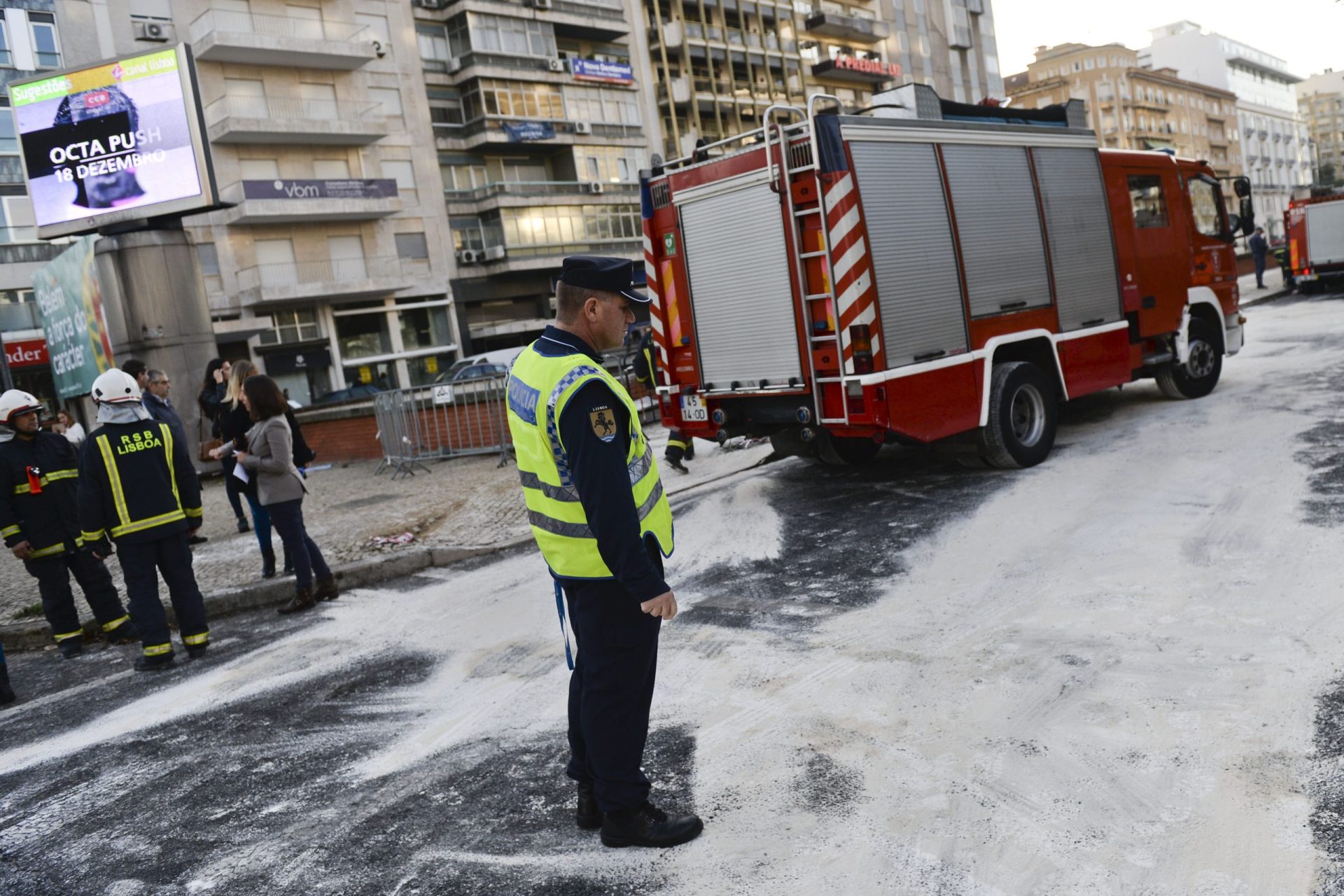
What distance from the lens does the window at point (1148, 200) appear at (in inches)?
408

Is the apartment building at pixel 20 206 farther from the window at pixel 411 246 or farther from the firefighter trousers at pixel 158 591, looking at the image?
the firefighter trousers at pixel 158 591

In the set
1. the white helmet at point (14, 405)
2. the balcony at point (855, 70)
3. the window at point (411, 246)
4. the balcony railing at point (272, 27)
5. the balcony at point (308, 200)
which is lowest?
the white helmet at point (14, 405)

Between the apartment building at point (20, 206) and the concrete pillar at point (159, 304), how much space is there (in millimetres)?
16814

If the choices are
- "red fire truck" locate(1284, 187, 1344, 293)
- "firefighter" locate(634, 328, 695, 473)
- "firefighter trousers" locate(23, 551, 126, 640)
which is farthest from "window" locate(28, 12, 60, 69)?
"red fire truck" locate(1284, 187, 1344, 293)

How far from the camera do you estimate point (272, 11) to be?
35500mm

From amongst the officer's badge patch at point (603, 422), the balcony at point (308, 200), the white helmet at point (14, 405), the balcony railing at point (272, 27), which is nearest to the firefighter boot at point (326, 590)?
the white helmet at point (14, 405)

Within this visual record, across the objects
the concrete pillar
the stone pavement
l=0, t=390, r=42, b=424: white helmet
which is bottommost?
the stone pavement

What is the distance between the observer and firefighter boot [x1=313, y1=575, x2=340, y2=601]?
24.6 ft

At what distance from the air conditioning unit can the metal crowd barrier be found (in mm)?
24526

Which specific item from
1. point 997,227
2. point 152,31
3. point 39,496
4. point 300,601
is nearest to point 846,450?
point 997,227

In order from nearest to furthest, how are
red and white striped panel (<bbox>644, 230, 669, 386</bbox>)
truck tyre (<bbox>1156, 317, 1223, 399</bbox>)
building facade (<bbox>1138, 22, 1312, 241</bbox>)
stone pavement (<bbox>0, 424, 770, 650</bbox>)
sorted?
stone pavement (<bbox>0, 424, 770, 650</bbox>), red and white striped panel (<bbox>644, 230, 669, 386</bbox>), truck tyre (<bbox>1156, 317, 1223, 399</bbox>), building facade (<bbox>1138, 22, 1312, 241</bbox>)

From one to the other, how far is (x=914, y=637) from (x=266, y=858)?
118 inches

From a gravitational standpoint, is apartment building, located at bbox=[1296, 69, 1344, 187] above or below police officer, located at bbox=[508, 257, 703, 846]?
above

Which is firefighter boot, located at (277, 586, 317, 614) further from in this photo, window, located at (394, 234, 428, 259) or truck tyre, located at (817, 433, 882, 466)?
window, located at (394, 234, 428, 259)
